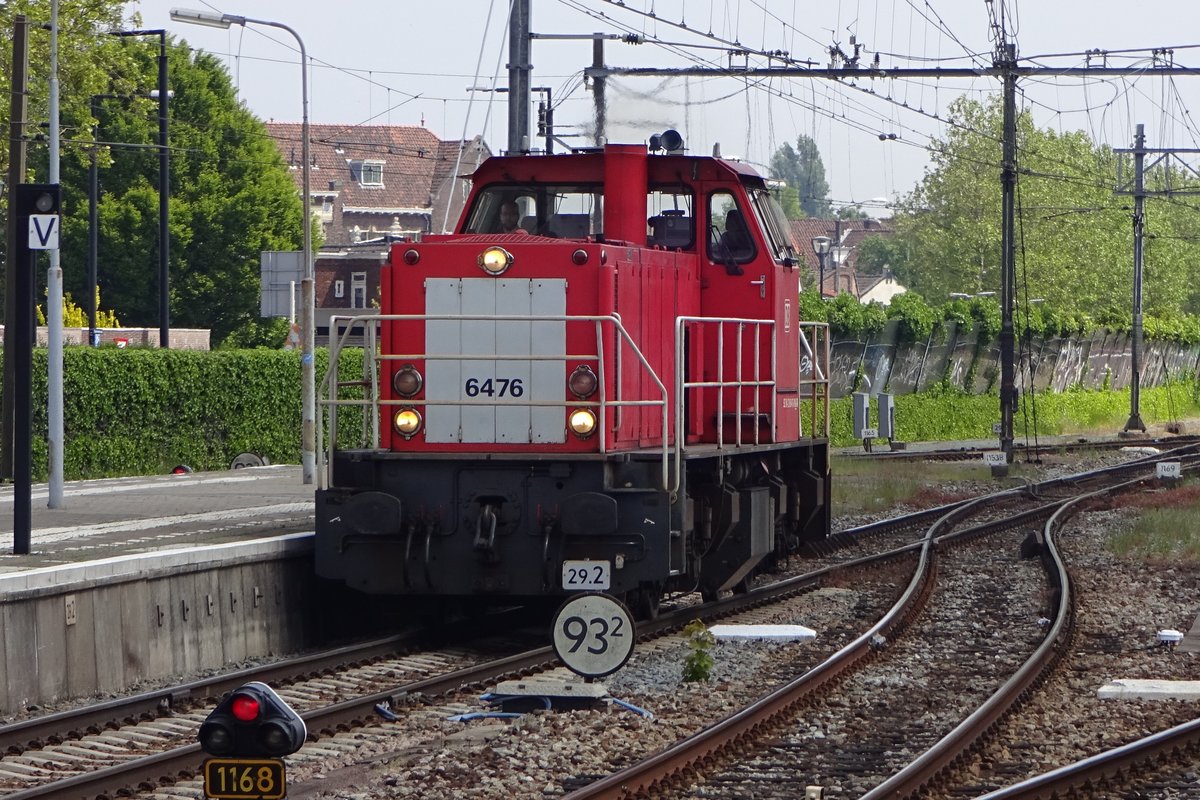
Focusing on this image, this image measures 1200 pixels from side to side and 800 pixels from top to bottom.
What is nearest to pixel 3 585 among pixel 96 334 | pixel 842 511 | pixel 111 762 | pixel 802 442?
pixel 111 762

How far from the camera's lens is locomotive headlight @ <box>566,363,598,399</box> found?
1084 cm

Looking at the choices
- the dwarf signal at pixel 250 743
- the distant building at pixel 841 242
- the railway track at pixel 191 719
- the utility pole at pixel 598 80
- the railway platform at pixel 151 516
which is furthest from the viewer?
the distant building at pixel 841 242

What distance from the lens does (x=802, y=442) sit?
47.1ft

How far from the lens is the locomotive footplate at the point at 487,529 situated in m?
10.5

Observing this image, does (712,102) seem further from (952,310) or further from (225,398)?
(952,310)

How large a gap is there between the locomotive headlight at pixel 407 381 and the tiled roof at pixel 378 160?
265 ft

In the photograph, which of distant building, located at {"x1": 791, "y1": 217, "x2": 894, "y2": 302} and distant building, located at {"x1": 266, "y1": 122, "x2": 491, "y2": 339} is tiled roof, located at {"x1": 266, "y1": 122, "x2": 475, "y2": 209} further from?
distant building, located at {"x1": 791, "y1": 217, "x2": 894, "y2": 302}

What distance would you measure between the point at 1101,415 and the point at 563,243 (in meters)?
45.9

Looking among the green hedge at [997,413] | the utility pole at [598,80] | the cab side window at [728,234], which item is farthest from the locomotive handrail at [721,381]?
the green hedge at [997,413]

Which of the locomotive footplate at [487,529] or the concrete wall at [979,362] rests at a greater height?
the concrete wall at [979,362]

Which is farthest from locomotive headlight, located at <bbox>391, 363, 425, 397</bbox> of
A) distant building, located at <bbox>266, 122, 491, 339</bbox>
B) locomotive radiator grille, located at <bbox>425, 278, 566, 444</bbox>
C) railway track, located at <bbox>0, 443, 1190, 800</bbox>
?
distant building, located at <bbox>266, 122, 491, 339</bbox>

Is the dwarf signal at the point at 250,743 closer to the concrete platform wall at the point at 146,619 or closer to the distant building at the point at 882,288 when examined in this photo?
the concrete platform wall at the point at 146,619

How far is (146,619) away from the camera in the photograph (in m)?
10.2

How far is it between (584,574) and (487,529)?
2.27 feet
